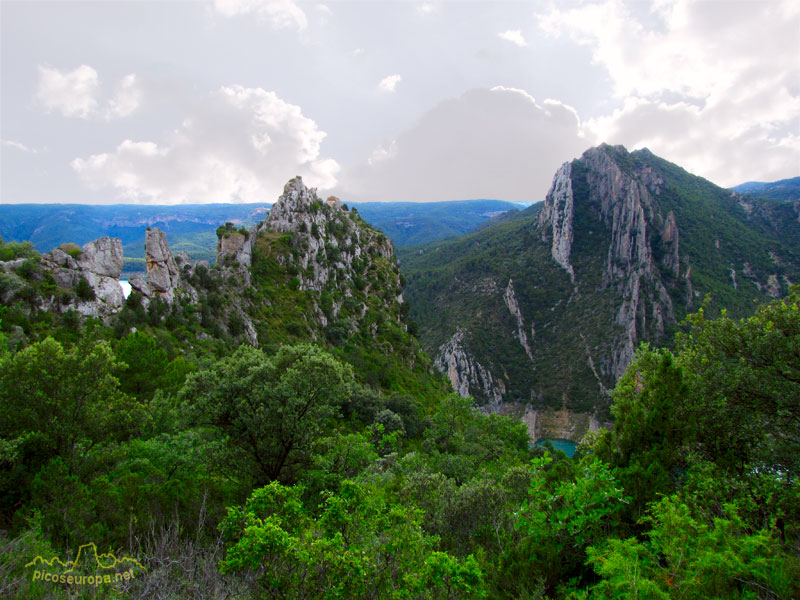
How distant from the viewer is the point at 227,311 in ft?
119

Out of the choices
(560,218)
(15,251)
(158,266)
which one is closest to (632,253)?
(560,218)

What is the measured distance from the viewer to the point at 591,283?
119688mm

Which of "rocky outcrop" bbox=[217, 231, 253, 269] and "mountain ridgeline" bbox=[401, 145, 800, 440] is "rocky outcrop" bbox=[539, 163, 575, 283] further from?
"rocky outcrop" bbox=[217, 231, 253, 269]

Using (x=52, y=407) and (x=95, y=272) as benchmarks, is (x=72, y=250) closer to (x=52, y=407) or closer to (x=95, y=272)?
(x=95, y=272)

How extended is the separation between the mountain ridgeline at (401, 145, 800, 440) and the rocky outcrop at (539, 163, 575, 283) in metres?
0.46

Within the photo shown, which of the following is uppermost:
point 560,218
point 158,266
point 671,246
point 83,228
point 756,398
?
point 560,218

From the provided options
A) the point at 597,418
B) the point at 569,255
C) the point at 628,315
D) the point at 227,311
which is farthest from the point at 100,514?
the point at 569,255

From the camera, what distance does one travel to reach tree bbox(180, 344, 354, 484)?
39.2 feet

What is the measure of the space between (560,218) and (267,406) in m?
138

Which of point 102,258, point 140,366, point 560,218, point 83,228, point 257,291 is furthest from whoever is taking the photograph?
point 83,228

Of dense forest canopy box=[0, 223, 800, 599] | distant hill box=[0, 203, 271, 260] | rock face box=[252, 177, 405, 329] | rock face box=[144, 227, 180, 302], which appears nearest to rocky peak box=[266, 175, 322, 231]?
rock face box=[252, 177, 405, 329]

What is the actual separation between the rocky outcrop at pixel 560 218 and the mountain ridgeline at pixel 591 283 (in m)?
0.46

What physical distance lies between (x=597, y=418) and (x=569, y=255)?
181 feet

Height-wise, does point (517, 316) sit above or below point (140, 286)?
below
